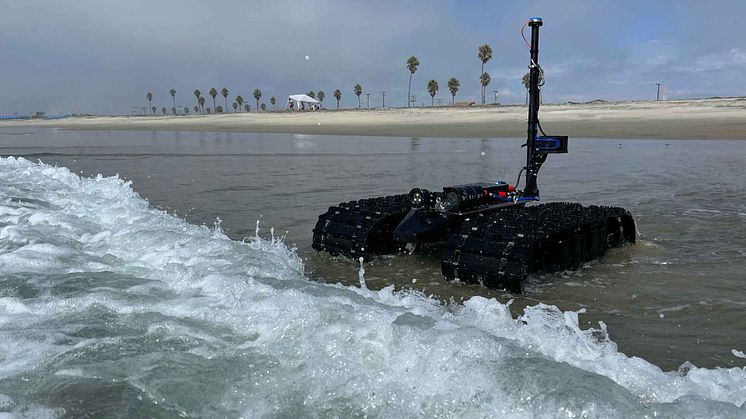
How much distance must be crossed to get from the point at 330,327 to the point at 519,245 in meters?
2.62

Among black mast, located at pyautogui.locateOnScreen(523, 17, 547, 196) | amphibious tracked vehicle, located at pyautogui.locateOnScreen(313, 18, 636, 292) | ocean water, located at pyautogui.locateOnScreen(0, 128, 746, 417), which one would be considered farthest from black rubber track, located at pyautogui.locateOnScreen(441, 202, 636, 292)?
black mast, located at pyautogui.locateOnScreen(523, 17, 547, 196)

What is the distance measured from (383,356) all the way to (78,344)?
7.59 feet

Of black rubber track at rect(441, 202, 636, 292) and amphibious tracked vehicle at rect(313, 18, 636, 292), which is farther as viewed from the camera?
amphibious tracked vehicle at rect(313, 18, 636, 292)

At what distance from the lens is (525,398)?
313 centimetres

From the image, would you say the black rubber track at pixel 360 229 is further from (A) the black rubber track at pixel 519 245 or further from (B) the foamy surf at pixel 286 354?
(B) the foamy surf at pixel 286 354

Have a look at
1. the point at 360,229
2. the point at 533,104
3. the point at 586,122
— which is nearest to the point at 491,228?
the point at 360,229

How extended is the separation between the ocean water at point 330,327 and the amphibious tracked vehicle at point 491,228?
240 mm

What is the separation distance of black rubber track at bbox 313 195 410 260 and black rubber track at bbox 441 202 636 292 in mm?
1216

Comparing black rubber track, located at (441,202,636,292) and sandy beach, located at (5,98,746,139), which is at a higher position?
sandy beach, located at (5,98,746,139)

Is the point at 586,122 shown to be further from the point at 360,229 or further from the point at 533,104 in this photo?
the point at 360,229

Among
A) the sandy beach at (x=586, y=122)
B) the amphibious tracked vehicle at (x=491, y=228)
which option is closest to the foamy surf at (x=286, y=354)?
the amphibious tracked vehicle at (x=491, y=228)

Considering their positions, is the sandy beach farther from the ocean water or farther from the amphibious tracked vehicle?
the ocean water

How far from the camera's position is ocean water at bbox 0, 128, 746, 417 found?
328 cm

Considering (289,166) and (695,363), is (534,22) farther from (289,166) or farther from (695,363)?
(289,166)
